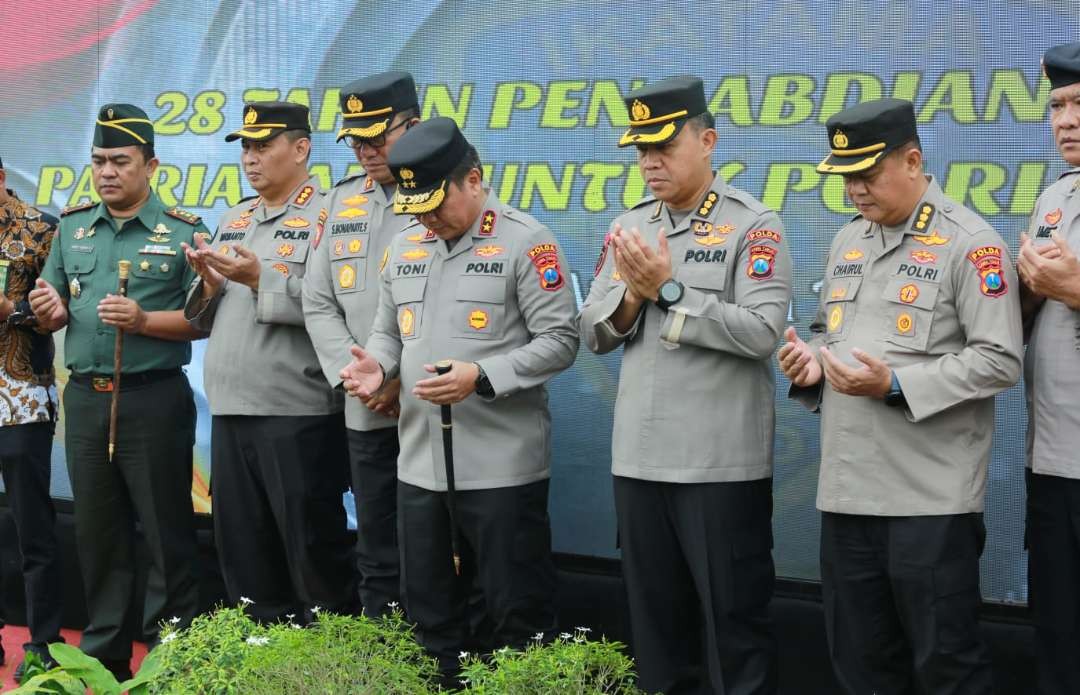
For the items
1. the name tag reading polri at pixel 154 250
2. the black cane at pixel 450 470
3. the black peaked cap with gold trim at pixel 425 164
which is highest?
the black peaked cap with gold trim at pixel 425 164

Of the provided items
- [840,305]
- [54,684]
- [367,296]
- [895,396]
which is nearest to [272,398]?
[367,296]

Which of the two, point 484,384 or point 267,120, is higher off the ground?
point 267,120

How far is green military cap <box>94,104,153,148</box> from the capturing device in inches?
183

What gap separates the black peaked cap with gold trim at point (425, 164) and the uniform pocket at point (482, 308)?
0.26 m

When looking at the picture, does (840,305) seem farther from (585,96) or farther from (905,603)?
(585,96)

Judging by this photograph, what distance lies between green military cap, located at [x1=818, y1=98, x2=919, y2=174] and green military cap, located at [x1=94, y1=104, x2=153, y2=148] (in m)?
2.57

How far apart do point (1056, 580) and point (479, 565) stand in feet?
5.09

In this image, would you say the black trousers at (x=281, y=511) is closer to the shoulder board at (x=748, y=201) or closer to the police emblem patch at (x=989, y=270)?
the shoulder board at (x=748, y=201)

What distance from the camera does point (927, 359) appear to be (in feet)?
10.6

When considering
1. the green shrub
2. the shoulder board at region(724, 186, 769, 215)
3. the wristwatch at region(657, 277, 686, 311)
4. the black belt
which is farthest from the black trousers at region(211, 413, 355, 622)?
the shoulder board at region(724, 186, 769, 215)

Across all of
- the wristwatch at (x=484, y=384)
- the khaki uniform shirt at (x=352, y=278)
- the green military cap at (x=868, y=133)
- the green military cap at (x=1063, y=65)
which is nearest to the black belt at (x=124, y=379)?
the khaki uniform shirt at (x=352, y=278)

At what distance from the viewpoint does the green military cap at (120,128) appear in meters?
4.66

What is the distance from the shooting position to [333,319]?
4199mm

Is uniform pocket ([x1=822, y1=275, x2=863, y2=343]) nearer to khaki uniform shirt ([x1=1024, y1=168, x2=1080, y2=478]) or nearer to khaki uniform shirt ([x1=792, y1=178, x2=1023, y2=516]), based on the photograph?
khaki uniform shirt ([x1=792, y1=178, x2=1023, y2=516])
